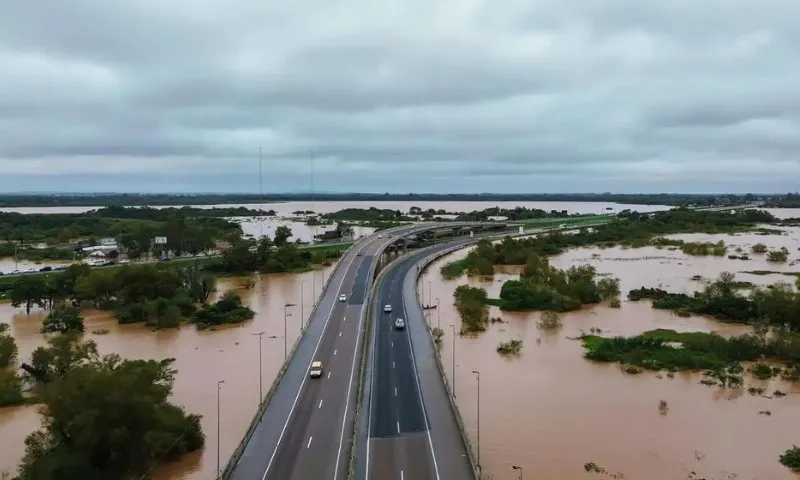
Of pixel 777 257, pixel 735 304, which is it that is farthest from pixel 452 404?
pixel 777 257

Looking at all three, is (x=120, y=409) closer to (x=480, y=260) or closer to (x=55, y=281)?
(x=55, y=281)

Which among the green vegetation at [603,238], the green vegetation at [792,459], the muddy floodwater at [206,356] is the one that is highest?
the green vegetation at [603,238]

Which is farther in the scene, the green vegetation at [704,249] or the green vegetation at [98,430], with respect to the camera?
the green vegetation at [704,249]

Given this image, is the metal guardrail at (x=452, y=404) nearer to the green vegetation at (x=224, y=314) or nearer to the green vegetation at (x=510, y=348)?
the green vegetation at (x=510, y=348)

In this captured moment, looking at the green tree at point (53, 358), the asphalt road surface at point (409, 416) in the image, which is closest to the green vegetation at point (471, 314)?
the asphalt road surface at point (409, 416)

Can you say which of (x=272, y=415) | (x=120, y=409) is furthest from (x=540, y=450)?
(x=120, y=409)

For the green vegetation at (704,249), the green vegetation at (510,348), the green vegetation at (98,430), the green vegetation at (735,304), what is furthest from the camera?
the green vegetation at (704,249)

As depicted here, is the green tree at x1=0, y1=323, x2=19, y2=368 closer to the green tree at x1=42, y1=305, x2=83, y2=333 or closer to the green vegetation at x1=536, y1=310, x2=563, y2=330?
the green tree at x1=42, y1=305, x2=83, y2=333
